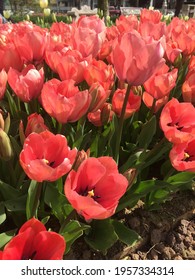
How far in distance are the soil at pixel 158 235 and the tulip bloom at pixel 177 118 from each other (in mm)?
563

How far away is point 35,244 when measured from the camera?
840 millimetres

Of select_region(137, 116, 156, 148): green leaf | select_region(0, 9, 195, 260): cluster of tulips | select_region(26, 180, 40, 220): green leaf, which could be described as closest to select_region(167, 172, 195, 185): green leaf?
select_region(0, 9, 195, 260): cluster of tulips

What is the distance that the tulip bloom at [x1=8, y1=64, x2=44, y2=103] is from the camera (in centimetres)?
133

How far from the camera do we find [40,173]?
0.89 meters

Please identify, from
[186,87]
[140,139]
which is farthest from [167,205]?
[186,87]

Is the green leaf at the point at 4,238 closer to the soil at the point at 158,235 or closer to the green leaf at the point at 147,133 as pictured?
the soil at the point at 158,235

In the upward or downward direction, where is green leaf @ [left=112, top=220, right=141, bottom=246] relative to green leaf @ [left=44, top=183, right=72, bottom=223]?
downward

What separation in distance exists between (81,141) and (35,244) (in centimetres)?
63

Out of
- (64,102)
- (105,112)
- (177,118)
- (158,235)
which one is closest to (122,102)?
(105,112)

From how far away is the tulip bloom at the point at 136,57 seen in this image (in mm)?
1142

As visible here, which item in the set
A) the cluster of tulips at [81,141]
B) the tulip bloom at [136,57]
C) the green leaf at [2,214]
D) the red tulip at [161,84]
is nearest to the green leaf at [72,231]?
the cluster of tulips at [81,141]

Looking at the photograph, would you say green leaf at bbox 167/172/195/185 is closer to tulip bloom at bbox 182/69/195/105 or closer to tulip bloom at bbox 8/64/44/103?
tulip bloom at bbox 182/69/195/105

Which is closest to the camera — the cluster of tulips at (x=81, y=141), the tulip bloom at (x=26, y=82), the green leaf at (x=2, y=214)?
the cluster of tulips at (x=81, y=141)
